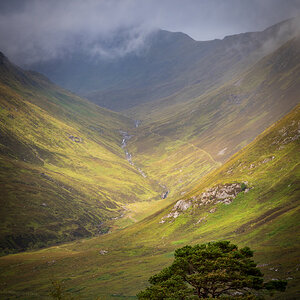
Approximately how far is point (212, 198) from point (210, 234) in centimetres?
3026

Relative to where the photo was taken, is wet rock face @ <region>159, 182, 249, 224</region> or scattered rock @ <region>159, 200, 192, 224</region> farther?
scattered rock @ <region>159, 200, 192, 224</region>

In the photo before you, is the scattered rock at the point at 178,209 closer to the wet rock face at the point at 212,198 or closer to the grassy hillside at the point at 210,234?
the wet rock face at the point at 212,198

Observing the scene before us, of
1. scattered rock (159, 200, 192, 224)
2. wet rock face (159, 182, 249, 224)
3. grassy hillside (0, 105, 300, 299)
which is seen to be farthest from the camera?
scattered rock (159, 200, 192, 224)

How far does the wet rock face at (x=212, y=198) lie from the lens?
143 m

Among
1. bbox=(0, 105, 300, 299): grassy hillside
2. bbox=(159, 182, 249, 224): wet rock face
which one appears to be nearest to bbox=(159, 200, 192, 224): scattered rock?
bbox=(159, 182, 249, 224): wet rock face

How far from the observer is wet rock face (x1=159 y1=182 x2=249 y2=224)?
143000 millimetres

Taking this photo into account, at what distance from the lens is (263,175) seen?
140 meters

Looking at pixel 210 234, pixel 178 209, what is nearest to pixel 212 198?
pixel 178 209

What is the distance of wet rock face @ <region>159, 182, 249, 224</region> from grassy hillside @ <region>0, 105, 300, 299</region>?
0.47 meters

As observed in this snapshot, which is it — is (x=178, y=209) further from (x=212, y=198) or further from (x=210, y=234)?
(x=210, y=234)

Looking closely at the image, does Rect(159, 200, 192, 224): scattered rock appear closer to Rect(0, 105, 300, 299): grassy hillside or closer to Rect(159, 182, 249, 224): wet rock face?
Rect(159, 182, 249, 224): wet rock face

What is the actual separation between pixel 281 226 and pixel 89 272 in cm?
7694

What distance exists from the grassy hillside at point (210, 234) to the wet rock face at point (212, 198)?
0.47 meters

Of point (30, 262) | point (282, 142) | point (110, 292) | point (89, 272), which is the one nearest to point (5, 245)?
point (30, 262)
